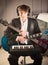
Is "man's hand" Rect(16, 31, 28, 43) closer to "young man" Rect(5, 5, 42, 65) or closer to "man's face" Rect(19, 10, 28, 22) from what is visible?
"young man" Rect(5, 5, 42, 65)

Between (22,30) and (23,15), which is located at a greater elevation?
(23,15)

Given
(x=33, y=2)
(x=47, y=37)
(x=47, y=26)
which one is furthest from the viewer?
(x=33, y=2)

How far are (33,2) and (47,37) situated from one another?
1.28m

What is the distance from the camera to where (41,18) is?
3564 mm

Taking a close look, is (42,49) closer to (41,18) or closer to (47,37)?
(47,37)

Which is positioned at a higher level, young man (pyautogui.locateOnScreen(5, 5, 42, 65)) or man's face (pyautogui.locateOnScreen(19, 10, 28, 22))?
man's face (pyautogui.locateOnScreen(19, 10, 28, 22))

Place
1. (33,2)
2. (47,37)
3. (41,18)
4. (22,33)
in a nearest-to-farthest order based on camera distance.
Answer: (22,33) → (47,37) → (41,18) → (33,2)

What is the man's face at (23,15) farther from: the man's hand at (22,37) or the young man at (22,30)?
the man's hand at (22,37)

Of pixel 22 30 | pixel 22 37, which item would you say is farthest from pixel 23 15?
pixel 22 37

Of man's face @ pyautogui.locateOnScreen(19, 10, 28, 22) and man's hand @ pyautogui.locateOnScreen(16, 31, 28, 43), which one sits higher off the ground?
man's face @ pyautogui.locateOnScreen(19, 10, 28, 22)

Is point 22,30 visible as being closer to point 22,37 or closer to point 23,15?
point 22,37

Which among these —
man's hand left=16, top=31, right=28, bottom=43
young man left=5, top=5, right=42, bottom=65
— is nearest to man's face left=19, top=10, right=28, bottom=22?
young man left=5, top=5, right=42, bottom=65

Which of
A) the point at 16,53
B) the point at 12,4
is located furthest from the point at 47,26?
the point at 16,53

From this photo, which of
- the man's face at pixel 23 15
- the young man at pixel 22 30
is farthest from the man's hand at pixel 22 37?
the man's face at pixel 23 15
